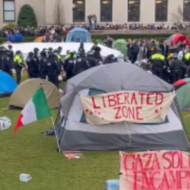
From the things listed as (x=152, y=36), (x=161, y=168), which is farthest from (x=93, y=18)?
(x=161, y=168)

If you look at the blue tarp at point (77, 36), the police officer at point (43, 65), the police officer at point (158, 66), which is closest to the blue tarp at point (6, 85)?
the police officer at point (43, 65)

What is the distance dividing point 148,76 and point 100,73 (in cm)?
95

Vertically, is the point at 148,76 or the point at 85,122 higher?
the point at 148,76

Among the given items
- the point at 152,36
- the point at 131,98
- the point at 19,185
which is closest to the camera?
the point at 19,185

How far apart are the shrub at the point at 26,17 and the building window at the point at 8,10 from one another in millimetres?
1118

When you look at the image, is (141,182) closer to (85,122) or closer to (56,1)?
(85,122)

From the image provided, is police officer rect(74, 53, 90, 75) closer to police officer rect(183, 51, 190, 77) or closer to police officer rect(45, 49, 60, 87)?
police officer rect(45, 49, 60, 87)

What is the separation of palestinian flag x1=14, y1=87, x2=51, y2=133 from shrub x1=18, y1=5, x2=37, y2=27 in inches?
1465

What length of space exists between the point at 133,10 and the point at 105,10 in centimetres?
221

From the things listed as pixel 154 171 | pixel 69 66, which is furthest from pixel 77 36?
pixel 154 171

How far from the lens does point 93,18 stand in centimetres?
4925

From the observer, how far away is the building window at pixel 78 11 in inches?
1978

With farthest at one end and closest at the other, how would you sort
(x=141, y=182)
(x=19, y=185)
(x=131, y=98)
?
(x=131, y=98) < (x=19, y=185) < (x=141, y=182)

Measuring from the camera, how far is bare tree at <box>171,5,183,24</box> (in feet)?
162
